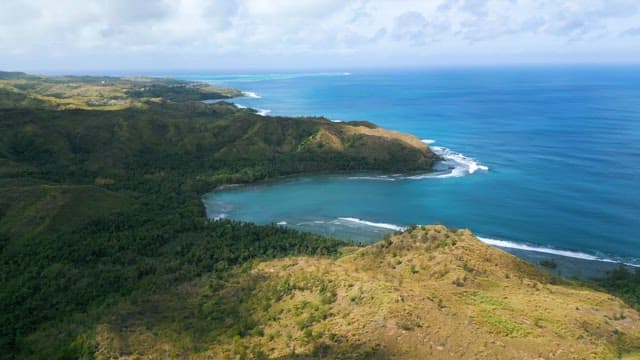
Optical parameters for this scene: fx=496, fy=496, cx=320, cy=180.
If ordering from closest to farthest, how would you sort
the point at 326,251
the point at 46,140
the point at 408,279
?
the point at 408,279, the point at 326,251, the point at 46,140

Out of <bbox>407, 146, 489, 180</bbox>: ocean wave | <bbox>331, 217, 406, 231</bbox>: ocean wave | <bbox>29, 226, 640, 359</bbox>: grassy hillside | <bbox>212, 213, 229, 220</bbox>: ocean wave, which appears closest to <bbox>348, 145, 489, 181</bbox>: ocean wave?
<bbox>407, 146, 489, 180</bbox>: ocean wave

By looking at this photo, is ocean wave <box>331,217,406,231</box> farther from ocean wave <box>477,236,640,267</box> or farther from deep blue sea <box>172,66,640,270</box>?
ocean wave <box>477,236,640,267</box>

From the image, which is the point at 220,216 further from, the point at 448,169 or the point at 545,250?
the point at 448,169

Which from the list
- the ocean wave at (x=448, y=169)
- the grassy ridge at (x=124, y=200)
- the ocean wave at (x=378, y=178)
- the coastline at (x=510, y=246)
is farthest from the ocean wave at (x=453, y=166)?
the coastline at (x=510, y=246)

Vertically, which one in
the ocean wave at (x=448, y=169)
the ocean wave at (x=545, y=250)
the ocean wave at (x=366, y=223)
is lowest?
the ocean wave at (x=366, y=223)

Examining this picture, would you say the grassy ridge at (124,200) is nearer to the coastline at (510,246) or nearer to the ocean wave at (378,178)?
the ocean wave at (378,178)

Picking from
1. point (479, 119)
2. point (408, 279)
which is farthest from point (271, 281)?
point (479, 119)

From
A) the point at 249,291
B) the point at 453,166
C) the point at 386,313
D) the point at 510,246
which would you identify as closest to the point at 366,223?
the point at 510,246

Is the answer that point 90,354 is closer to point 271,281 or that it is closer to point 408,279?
point 271,281
